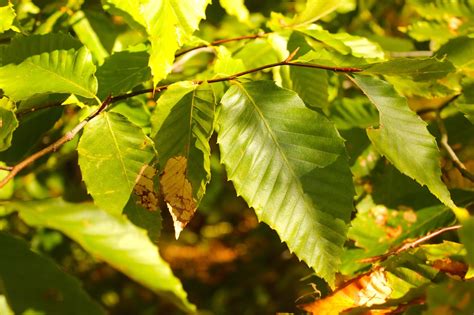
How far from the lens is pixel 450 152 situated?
4.43 feet

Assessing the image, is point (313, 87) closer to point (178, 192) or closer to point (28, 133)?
point (178, 192)

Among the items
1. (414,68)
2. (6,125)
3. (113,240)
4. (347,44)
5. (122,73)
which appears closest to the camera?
(113,240)

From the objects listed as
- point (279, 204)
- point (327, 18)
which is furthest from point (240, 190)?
point (327, 18)

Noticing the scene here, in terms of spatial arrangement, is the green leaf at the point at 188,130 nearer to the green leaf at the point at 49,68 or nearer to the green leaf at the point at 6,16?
the green leaf at the point at 49,68

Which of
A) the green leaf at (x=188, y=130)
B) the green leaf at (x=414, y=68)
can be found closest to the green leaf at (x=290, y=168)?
the green leaf at (x=188, y=130)

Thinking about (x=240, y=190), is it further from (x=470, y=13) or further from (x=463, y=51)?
(x=470, y=13)

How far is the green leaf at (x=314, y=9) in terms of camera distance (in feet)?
4.06

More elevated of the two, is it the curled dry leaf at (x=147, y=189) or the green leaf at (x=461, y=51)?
the curled dry leaf at (x=147, y=189)

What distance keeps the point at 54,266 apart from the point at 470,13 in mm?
1176

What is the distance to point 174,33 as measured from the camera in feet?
3.14

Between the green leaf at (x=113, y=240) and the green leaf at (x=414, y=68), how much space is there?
524 millimetres

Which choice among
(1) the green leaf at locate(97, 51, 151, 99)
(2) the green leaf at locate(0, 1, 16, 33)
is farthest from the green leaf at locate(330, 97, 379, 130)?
(2) the green leaf at locate(0, 1, 16, 33)

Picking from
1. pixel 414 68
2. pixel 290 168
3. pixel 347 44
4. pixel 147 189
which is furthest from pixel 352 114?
pixel 147 189

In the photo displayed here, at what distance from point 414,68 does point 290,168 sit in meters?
0.28
